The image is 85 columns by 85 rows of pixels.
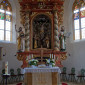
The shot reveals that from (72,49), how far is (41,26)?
3.20 m

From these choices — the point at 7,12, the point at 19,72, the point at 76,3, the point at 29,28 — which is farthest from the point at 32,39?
the point at 76,3

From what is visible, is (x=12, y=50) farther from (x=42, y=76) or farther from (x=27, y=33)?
(x=42, y=76)

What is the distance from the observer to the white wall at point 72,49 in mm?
12609

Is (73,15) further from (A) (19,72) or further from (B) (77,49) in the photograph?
(A) (19,72)

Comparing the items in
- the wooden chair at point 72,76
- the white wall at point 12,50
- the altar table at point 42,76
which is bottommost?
the wooden chair at point 72,76

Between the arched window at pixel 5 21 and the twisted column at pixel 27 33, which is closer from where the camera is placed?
the twisted column at pixel 27 33

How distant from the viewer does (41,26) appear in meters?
12.1

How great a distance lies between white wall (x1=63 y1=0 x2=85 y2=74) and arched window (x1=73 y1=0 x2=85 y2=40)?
342 millimetres

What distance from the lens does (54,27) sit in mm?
11859

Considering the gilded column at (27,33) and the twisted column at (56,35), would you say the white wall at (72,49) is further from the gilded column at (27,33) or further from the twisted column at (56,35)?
the gilded column at (27,33)

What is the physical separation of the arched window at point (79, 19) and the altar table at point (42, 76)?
504cm

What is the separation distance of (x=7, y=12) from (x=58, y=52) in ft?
18.2

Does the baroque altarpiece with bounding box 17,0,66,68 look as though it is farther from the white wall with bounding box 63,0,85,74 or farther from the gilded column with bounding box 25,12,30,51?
the white wall with bounding box 63,0,85,74

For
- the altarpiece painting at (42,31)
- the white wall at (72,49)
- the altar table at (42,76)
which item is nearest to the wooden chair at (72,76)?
the white wall at (72,49)
